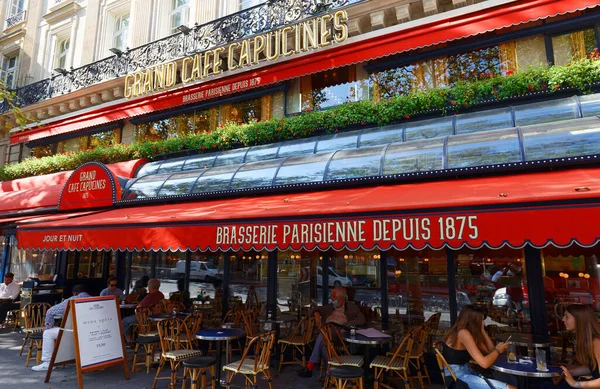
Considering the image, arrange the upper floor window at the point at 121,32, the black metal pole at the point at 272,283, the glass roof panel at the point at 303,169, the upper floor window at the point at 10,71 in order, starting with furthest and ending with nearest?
the upper floor window at the point at 10,71 < the upper floor window at the point at 121,32 < the black metal pole at the point at 272,283 < the glass roof panel at the point at 303,169

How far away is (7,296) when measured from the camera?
1046 centimetres

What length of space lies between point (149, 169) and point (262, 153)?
425 centimetres

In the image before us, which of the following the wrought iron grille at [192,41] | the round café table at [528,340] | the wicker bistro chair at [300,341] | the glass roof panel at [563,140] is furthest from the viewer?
the wrought iron grille at [192,41]

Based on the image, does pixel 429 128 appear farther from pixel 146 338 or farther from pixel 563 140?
pixel 146 338

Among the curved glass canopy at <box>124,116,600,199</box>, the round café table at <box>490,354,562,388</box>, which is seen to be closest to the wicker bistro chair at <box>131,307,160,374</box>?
the curved glass canopy at <box>124,116,600,199</box>

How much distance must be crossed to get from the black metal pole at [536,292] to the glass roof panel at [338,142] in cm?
429

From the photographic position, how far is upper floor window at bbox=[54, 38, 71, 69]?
18.0 m

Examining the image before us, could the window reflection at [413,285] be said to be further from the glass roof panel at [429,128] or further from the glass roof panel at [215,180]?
the glass roof panel at [215,180]

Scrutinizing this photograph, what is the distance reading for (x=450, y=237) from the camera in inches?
162

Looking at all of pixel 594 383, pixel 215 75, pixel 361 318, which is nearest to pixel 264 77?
pixel 215 75

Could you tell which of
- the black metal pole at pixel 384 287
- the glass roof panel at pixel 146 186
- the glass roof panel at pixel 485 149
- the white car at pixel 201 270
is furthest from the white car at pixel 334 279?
the glass roof panel at pixel 146 186

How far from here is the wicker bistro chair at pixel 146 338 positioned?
22.6ft

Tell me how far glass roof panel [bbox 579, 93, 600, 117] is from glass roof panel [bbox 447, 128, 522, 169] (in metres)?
1.27

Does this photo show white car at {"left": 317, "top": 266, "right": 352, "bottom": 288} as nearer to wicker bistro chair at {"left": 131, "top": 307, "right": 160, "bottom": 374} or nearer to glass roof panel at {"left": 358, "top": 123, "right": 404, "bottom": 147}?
glass roof panel at {"left": 358, "top": 123, "right": 404, "bottom": 147}
